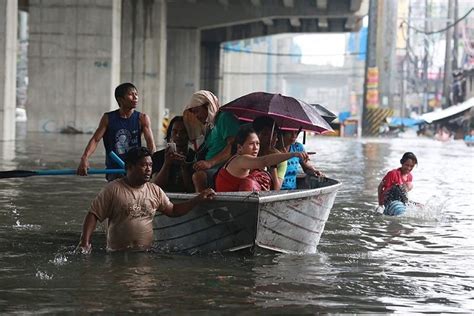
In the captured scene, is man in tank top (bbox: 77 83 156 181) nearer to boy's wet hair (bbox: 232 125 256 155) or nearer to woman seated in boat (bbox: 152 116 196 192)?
woman seated in boat (bbox: 152 116 196 192)

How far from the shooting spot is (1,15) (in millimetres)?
30062

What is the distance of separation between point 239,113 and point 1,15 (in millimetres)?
21879

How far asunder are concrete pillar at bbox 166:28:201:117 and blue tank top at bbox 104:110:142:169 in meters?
45.8

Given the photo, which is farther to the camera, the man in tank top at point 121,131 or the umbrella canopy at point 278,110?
the man in tank top at point 121,131

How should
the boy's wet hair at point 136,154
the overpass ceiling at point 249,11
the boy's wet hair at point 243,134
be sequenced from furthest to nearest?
1. the overpass ceiling at point 249,11
2. the boy's wet hair at point 243,134
3. the boy's wet hair at point 136,154

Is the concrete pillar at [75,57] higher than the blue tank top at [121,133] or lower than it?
higher

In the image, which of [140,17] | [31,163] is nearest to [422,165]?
[31,163]

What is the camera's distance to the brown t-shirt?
8602 mm

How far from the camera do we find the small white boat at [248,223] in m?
8.62

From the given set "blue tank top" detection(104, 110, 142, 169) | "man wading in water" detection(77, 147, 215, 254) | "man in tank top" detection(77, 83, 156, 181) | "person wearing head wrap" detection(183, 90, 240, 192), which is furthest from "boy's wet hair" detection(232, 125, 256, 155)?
"blue tank top" detection(104, 110, 142, 169)

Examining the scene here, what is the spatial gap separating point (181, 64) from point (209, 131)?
157ft

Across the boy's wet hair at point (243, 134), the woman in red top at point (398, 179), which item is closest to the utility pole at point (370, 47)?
the woman in red top at point (398, 179)

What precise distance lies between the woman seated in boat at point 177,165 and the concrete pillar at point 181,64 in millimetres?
46071

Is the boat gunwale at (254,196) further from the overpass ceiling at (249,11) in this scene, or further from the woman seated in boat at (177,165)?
the overpass ceiling at (249,11)
